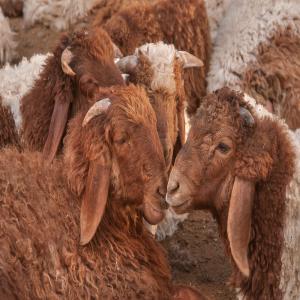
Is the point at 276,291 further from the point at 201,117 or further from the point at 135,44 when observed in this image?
the point at 135,44

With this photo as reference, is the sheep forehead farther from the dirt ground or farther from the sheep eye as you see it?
the sheep eye

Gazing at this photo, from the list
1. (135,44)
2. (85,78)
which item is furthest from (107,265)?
(135,44)

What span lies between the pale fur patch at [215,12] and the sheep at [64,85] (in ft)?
6.05

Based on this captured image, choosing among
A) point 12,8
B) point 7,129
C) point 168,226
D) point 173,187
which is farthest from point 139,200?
point 12,8

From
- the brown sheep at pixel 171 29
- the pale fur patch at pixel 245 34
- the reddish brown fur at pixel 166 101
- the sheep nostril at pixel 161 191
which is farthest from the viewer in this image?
the pale fur patch at pixel 245 34

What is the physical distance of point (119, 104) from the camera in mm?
5211

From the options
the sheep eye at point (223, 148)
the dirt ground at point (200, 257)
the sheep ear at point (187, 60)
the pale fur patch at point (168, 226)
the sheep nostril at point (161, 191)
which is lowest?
the dirt ground at point (200, 257)

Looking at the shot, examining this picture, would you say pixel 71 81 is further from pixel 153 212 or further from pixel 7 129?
pixel 153 212

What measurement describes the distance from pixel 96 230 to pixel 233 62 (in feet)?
10.5

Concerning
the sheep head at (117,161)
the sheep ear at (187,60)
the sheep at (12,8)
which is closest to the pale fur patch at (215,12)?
the sheep ear at (187,60)

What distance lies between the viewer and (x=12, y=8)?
31.4ft

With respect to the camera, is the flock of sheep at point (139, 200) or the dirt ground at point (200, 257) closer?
the flock of sheep at point (139, 200)

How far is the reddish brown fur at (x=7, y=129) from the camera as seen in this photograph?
684cm

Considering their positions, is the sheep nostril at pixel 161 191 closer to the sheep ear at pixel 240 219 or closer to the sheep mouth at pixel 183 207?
the sheep mouth at pixel 183 207
